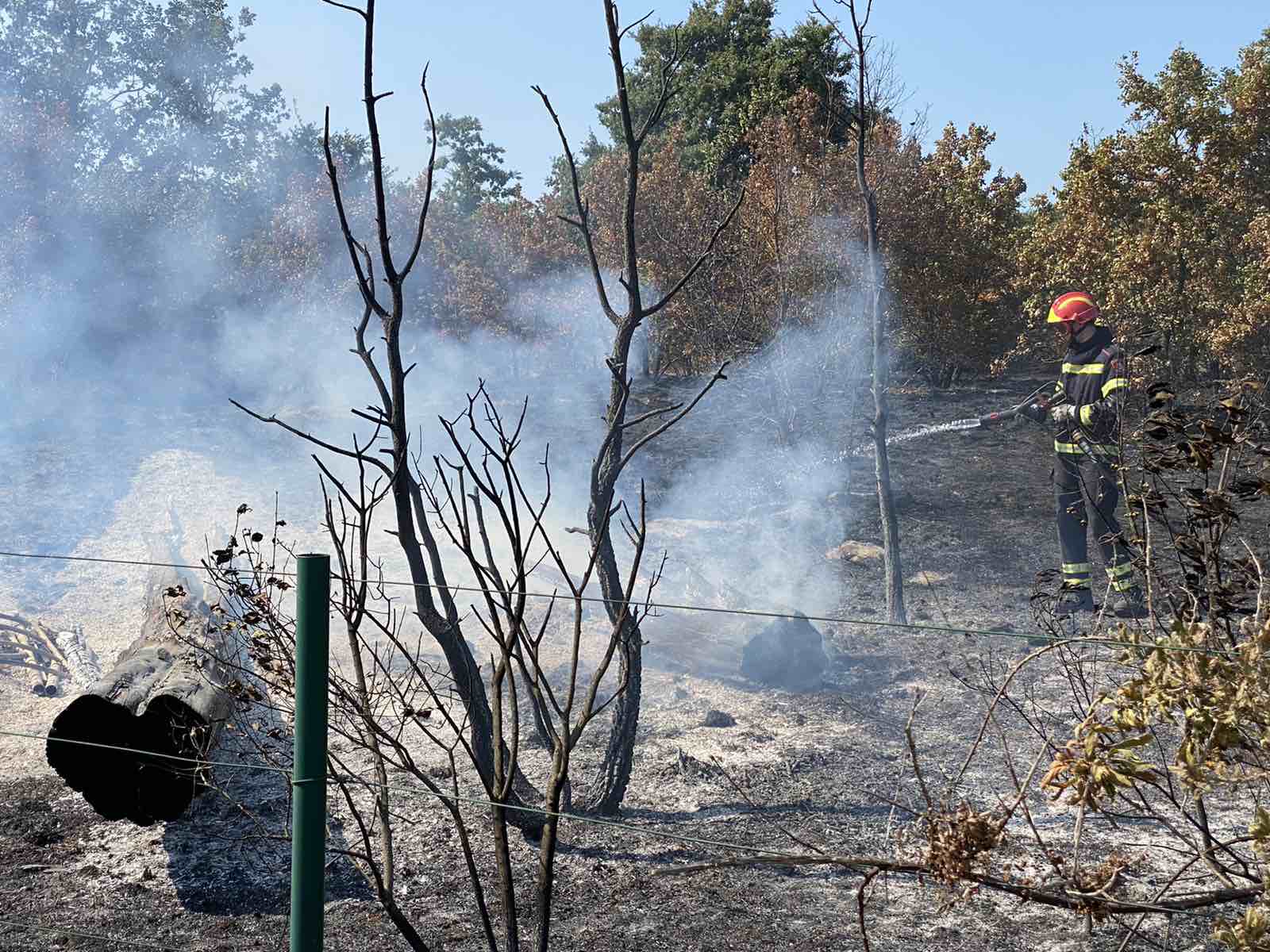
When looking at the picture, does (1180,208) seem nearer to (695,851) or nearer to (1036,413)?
(1036,413)

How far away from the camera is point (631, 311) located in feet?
Result: 12.0

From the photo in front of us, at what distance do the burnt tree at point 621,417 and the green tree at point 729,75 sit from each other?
589 inches

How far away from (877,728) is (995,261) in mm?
10994

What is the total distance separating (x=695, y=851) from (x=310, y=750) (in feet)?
8.73

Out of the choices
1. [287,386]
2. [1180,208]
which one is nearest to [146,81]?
[287,386]

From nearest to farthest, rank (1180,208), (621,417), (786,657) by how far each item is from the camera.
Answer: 1. (621,417)
2. (786,657)
3. (1180,208)

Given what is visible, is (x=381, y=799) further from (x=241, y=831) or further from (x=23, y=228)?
(x=23, y=228)

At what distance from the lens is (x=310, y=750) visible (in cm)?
205

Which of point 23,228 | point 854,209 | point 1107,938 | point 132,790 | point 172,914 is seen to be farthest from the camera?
point 23,228

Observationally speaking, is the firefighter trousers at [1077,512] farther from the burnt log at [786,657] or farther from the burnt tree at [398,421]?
the burnt tree at [398,421]

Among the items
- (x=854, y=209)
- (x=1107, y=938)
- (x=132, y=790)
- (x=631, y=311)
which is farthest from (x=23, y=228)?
(x=1107, y=938)

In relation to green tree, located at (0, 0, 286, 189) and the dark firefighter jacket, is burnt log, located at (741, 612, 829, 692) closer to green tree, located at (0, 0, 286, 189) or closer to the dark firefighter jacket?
the dark firefighter jacket

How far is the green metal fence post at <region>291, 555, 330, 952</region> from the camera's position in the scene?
2.01 metres

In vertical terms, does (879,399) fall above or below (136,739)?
above
